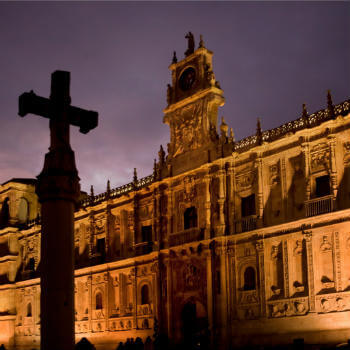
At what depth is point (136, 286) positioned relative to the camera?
32031 millimetres

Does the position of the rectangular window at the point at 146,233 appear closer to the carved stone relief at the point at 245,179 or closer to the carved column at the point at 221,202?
the carved column at the point at 221,202

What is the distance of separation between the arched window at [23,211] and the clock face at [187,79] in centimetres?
1881

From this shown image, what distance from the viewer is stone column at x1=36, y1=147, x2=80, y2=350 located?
9.91 metres

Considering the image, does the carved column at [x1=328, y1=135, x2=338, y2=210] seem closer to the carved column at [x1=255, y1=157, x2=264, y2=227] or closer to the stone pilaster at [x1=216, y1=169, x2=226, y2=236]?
the carved column at [x1=255, y1=157, x2=264, y2=227]

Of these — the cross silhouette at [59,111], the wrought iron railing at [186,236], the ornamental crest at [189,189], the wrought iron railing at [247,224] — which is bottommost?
the wrought iron railing at [186,236]

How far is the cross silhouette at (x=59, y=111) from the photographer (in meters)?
10.4

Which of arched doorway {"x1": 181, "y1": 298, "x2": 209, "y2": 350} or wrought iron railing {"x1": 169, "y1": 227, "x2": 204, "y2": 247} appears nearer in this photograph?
arched doorway {"x1": 181, "y1": 298, "x2": 209, "y2": 350}

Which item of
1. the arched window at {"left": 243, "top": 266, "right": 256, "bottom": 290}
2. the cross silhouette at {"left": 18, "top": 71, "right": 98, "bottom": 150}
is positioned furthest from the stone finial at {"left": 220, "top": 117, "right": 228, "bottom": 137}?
the cross silhouette at {"left": 18, "top": 71, "right": 98, "bottom": 150}

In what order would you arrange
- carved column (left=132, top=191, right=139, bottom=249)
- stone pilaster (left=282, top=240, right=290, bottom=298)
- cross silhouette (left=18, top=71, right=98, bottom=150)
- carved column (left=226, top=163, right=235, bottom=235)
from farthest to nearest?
1. carved column (left=132, top=191, right=139, bottom=249)
2. carved column (left=226, top=163, right=235, bottom=235)
3. stone pilaster (left=282, top=240, right=290, bottom=298)
4. cross silhouette (left=18, top=71, right=98, bottom=150)

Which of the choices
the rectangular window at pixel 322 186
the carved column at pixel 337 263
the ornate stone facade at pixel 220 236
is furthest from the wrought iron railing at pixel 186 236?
the carved column at pixel 337 263

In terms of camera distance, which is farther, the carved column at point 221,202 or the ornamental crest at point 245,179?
the carved column at point 221,202

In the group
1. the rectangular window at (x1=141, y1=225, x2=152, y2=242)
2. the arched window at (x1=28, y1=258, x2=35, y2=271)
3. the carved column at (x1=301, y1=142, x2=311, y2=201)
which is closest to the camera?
the carved column at (x1=301, y1=142, x2=311, y2=201)

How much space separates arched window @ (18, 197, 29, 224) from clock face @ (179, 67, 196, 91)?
18.8m

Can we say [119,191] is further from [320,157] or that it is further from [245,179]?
[320,157]
